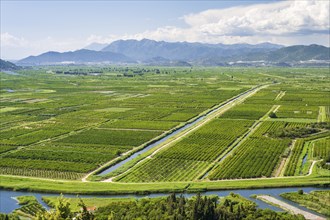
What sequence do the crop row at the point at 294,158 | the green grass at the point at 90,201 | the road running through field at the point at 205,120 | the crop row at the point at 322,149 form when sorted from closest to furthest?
1. the green grass at the point at 90,201
2. the crop row at the point at 294,158
3. the crop row at the point at 322,149
4. the road running through field at the point at 205,120

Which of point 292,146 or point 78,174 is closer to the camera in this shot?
point 78,174

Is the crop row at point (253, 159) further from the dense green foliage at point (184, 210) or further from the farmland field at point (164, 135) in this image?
the dense green foliage at point (184, 210)

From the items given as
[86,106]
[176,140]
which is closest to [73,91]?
[86,106]

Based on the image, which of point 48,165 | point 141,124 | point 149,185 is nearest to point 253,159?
point 149,185

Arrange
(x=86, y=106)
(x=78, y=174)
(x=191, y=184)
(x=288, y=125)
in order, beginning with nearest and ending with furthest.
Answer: (x=191, y=184) < (x=78, y=174) < (x=288, y=125) < (x=86, y=106)

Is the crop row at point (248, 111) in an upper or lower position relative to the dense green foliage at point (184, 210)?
upper

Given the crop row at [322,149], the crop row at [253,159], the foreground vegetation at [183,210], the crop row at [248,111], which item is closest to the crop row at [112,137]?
the crop row at [253,159]

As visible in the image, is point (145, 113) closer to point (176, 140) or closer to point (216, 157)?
point (176, 140)

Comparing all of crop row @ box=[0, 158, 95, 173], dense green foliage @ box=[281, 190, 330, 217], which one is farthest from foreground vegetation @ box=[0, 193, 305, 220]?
crop row @ box=[0, 158, 95, 173]

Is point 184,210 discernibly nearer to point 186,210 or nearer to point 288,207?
point 186,210
